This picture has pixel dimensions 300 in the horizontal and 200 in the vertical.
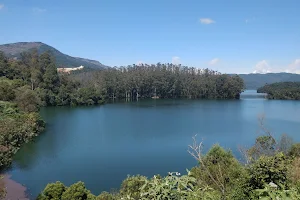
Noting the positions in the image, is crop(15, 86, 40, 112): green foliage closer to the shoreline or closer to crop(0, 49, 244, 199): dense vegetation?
crop(0, 49, 244, 199): dense vegetation

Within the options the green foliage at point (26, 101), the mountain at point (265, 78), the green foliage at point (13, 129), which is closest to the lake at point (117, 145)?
the green foliage at point (13, 129)

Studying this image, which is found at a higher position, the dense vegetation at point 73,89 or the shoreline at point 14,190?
the dense vegetation at point 73,89

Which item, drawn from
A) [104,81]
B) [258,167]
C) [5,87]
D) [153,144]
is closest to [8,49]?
[104,81]

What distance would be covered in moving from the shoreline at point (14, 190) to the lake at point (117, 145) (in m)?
0.33

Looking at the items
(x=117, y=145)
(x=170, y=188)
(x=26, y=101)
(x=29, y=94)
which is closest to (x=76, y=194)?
(x=170, y=188)

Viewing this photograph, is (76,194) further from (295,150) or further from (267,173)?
(295,150)

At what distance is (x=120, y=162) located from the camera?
61.0 feet

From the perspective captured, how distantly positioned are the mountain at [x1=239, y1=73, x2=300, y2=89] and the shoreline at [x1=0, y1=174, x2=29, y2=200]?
172 m

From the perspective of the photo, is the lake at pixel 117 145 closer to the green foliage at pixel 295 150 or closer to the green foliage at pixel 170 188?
the green foliage at pixel 295 150

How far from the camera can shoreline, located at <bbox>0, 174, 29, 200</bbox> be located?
42.7 ft

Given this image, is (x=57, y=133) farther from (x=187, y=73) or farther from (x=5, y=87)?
(x=187, y=73)

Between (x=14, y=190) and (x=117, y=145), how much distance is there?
10.1 m

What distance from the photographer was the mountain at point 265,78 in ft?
579

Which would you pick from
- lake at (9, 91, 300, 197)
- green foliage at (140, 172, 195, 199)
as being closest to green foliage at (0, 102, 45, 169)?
lake at (9, 91, 300, 197)
